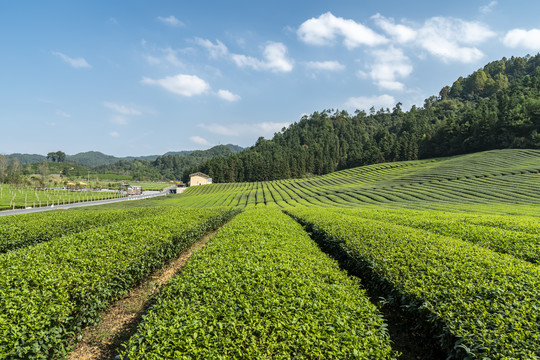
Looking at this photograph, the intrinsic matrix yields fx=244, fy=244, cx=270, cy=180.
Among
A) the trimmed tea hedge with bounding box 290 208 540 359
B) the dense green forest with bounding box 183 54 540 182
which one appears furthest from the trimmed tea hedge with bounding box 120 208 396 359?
the dense green forest with bounding box 183 54 540 182

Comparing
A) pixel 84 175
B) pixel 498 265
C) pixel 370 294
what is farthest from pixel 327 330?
pixel 84 175

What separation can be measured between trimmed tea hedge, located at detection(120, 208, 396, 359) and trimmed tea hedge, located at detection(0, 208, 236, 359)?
5.58ft

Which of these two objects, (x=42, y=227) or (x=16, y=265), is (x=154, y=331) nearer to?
(x=16, y=265)

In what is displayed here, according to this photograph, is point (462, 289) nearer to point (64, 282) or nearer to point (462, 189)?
point (64, 282)

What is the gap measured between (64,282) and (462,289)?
8443 millimetres

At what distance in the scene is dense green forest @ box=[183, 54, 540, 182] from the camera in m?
71.6

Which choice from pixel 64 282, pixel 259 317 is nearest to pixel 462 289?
pixel 259 317

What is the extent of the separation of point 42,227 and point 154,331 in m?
13.4

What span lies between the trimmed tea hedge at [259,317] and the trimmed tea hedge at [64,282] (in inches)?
67.0

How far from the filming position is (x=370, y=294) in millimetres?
7598

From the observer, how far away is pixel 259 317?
387cm

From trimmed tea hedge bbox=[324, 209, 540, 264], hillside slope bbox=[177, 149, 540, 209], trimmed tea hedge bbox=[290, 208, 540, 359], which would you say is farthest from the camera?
hillside slope bbox=[177, 149, 540, 209]

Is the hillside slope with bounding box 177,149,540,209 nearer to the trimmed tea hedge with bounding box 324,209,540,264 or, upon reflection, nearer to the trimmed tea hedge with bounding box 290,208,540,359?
the trimmed tea hedge with bounding box 324,209,540,264

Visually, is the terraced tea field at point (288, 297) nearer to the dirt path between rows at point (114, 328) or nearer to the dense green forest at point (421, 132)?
the dirt path between rows at point (114, 328)
